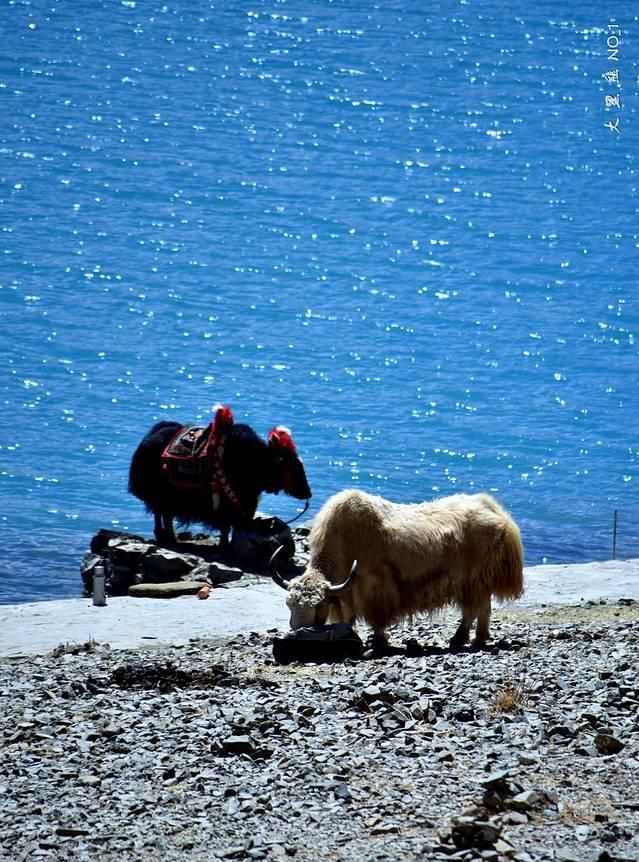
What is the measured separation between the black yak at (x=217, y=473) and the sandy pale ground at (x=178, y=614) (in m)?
1.06

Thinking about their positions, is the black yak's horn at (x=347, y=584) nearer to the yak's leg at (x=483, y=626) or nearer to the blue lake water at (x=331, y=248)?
the yak's leg at (x=483, y=626)

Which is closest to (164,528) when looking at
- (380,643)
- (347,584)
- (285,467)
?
(285,467)

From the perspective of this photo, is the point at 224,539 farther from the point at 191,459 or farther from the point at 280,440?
the point at 280,440

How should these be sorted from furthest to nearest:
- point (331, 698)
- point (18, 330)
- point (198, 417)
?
point (18, 330) < point (198, 417) < point (331, 698)

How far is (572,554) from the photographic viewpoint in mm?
16719

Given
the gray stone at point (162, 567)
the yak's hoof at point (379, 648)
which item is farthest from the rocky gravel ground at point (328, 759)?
the gray stone at point (162, 567)

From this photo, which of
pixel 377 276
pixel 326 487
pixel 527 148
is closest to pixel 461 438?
pixel 326 487

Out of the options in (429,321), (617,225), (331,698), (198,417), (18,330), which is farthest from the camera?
(617,225)

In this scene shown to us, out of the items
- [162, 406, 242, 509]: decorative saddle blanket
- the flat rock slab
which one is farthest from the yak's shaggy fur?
[162, 406, 242, 509]: decorative saddle blanket

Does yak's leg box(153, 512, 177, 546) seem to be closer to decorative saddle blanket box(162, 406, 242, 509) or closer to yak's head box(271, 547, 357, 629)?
decorative saddle blanket box(162, 406, 242, 509)

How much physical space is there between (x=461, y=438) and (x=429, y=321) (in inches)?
200

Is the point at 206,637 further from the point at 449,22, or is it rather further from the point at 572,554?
the point at 449,22

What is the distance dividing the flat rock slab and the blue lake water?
188 inches

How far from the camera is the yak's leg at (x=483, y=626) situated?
33.7 ft
